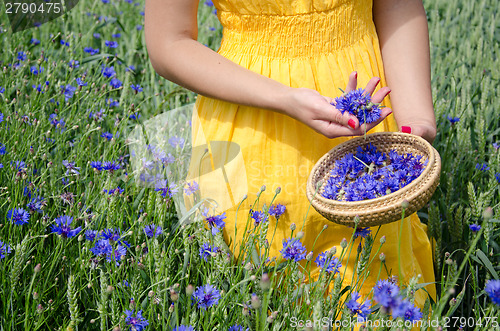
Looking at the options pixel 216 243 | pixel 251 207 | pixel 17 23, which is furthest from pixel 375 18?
pixel 17 23

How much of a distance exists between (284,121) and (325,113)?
0.62 feet

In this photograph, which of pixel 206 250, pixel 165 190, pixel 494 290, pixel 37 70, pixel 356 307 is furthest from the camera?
pixel 37 70

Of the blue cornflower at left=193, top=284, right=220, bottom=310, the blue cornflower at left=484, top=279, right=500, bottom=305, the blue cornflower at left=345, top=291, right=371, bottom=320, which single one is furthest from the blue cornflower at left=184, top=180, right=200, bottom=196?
the blue cornflower at left=484, top=279, right=500, bottom=305

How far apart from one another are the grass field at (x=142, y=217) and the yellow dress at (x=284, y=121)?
8 cm

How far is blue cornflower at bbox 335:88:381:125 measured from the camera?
1.15 metres

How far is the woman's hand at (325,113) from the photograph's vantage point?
1161 millimetres

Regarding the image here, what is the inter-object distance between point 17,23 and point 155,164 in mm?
1552

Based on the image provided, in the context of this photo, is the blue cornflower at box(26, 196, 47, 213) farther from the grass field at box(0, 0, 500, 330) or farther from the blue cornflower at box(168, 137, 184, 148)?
the blue cornflower at box(168, 137, 184, 148)

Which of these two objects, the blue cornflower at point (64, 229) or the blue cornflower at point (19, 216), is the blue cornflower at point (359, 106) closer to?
the blue cornflower at point (64, 229)

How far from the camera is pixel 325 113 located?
3.82ft

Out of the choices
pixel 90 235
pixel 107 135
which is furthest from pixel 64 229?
pixel 107 135

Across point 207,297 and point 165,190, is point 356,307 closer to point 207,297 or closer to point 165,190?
point 207,297

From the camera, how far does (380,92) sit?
47.9 inches

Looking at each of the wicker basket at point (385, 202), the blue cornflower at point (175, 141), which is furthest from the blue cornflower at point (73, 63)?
the wicker basket at point (385, 202)
